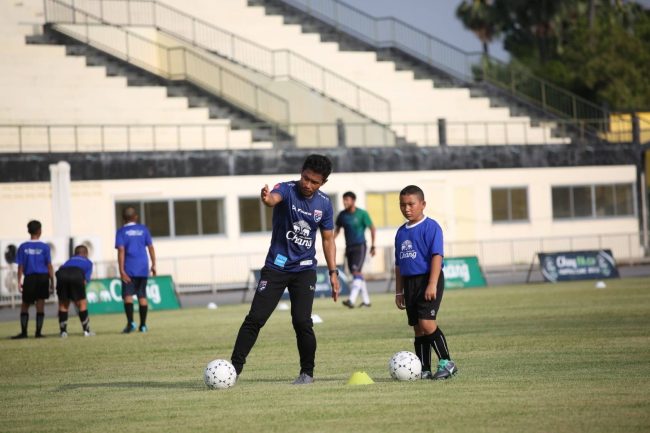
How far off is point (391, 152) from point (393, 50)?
9.32 metres

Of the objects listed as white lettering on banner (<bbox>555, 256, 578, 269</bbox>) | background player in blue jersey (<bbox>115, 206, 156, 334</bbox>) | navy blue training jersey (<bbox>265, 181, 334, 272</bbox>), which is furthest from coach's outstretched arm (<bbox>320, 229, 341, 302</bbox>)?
white lettering on banner (<bbox>555, 256, 578, 269</bbox>)

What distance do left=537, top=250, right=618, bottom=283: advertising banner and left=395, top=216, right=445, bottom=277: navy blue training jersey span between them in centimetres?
2539

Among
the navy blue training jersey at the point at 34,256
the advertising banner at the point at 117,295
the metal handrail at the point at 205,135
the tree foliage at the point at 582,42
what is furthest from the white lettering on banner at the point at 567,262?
the tree foliage at the point at 582,42

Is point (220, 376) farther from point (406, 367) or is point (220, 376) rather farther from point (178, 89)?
point (178, 89)

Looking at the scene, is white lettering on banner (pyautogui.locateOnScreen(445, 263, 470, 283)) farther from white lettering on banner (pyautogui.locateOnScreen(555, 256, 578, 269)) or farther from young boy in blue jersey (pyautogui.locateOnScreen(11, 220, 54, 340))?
young boy in blue jersey (pyautogui.locateOnScreen(11, 220, 54, 340))

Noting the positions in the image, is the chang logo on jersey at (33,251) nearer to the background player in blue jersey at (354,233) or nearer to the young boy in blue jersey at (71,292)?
the young boy in blue jersey at (71,292)

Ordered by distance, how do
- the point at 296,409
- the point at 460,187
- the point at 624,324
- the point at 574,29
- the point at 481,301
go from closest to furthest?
the point at 296,409, the point at 624,324, the point at 481,301, the point at 460,187, the point at 574,29

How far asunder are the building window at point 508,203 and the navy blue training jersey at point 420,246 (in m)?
38.9

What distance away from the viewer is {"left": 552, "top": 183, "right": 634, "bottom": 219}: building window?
5328 cm

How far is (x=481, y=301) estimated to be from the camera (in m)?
29.5

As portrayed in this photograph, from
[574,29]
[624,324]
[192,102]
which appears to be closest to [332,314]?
[624,324]

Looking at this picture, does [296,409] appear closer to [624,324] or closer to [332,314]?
[624,324]

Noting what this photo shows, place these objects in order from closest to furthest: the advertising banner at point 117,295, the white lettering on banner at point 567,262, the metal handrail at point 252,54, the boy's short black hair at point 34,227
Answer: the boy's short black hair at point 34,227 < the advertising banner at point 117,295 < the white lettering on banner at point 567,262 < the metal handrail at point 252,54

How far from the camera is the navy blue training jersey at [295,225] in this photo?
1336 cm
